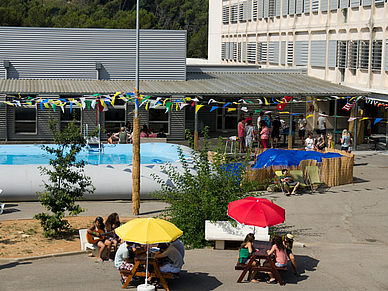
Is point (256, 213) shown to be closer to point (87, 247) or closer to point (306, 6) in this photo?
point (87, 247)

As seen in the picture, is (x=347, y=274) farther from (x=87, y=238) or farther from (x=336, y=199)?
(x=336, y=199)

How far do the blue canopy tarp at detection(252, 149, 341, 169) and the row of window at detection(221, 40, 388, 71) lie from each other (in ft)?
A: 30.0

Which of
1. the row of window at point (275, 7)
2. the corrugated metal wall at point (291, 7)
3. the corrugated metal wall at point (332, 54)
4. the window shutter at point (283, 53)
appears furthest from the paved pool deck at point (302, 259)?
the window shutter at point (283, 53)

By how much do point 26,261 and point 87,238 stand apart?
4.79 feet

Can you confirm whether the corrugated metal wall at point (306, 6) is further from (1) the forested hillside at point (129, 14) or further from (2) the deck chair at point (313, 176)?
(1) the forested hillside at point (129, 14)

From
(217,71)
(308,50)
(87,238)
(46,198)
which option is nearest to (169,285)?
(87,238)

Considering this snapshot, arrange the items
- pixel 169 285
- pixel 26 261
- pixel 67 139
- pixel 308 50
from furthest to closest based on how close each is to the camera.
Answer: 1. pixel 308 50
2. pixel 67 139
3. pixel 26 261
4. pixel 169 285

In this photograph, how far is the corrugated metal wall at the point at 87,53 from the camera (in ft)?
106

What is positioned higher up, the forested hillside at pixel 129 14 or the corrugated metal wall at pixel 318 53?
the forested hillside at pixel 129 14

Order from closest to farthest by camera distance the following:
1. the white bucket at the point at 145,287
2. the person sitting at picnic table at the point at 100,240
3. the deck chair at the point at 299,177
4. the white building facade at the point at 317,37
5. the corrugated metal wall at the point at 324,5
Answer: the white bucket at the point at 145,287 → the person sitting at picnic table at the point at 100,240 → the deck chair at the point at 299,177 → the white building facade at the point at 317,37 → the corrugated metal wall at the point at 324,5

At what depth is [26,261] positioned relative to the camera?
13.7 metres

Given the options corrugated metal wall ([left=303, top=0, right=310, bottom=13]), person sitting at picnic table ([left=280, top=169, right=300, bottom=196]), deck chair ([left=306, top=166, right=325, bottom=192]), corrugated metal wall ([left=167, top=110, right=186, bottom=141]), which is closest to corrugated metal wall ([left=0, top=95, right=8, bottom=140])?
corrugated metal wall ([left=167, top=110, right=186, bottom=141])

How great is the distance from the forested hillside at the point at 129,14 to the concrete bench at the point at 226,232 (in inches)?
2648

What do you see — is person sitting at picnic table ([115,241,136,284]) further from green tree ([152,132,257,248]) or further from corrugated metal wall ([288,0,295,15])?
corrugated metal wall ([288,0,295,15])
